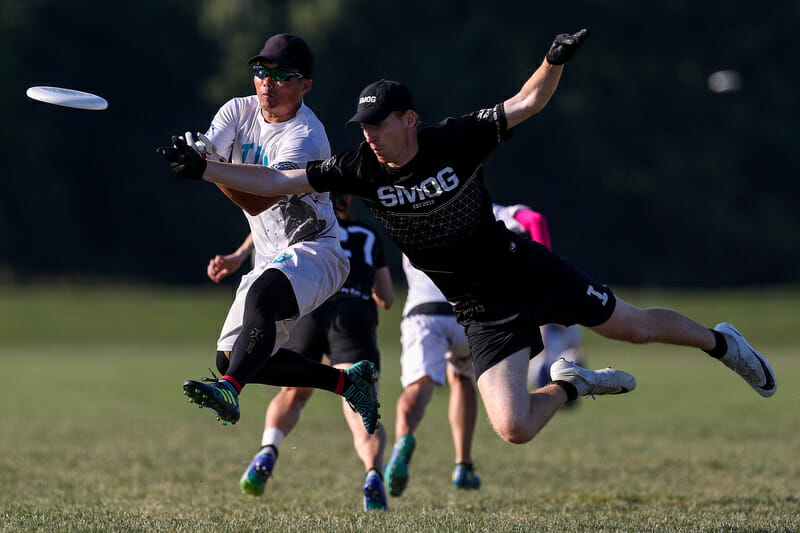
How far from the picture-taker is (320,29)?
5066cm

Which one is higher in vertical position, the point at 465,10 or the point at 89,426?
the point at 465,10

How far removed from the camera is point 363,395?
6750 millimetres

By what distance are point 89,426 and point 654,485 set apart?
747 cm

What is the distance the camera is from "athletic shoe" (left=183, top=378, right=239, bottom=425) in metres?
5.62

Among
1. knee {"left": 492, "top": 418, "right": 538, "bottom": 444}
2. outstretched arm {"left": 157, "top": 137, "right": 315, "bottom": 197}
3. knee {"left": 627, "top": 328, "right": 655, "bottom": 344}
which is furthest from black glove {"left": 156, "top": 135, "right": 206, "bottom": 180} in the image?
knee {"left": 627, "top": 328, "right": 655, "bottom": 344}

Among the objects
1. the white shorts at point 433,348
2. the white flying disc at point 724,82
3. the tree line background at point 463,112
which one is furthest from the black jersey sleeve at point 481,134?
the tree line background at point 463,112

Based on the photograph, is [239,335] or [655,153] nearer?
[239,335]

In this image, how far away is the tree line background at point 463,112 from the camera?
48.4 m

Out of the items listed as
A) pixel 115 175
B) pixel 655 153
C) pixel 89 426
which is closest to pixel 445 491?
pixel 89 426

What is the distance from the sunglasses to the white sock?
2.60m

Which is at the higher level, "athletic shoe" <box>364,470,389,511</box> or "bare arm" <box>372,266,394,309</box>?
"bare arm" <box>372,266,394,309</box>

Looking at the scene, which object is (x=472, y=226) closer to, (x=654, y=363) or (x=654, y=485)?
(x=654, y=485)

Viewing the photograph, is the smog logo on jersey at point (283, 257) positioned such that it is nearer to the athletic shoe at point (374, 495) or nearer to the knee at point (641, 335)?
the athletic shoe at point (374, 495)

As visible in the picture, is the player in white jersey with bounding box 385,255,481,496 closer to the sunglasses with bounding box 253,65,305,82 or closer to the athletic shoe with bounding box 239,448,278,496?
the athletic shoe with bounding box 239,448,278,496
